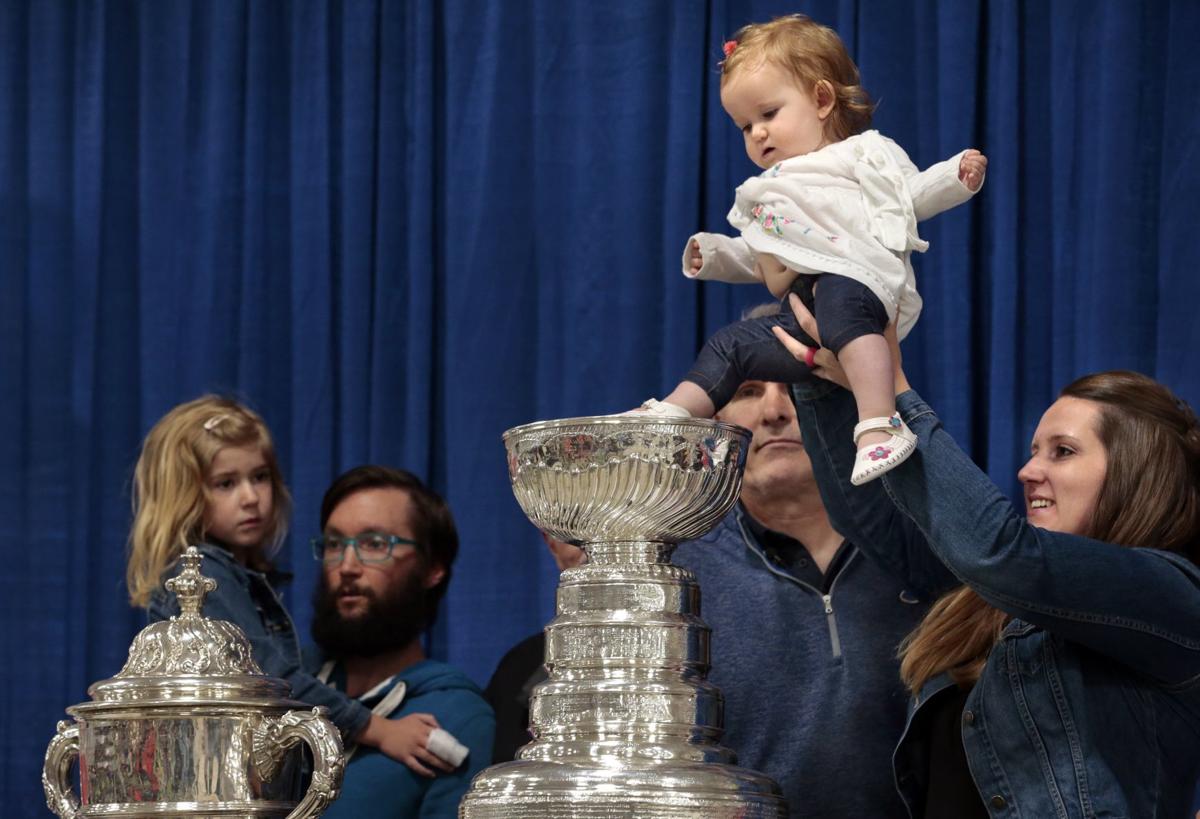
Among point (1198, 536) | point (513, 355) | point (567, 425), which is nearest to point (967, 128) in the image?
point (513, 355)

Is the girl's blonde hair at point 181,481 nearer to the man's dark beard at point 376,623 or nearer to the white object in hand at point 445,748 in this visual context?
the man's dark beard at point 376,623

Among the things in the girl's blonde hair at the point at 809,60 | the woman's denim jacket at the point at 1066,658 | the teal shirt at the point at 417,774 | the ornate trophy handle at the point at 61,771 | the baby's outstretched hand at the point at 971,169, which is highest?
the girl's blonde hair at the point at 809,60

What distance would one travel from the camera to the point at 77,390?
3.64m

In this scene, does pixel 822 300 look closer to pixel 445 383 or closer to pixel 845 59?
pixel 845 59

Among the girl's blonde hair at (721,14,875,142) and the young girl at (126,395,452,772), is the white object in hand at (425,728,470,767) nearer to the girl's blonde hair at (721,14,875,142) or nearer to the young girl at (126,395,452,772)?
the young girl at (126,395,452,772)

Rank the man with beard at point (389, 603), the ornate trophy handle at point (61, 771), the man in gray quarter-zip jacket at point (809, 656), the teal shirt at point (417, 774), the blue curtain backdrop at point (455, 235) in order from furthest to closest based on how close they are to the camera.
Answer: the blue curtain backdrop at point (455, 235) < the man with beard at point (389, 603) < the teal shirt at point (417, 774) < the man in gray quarter-zip jacket at point (809, 656) < the ornate trophy handle at point (61, 771)

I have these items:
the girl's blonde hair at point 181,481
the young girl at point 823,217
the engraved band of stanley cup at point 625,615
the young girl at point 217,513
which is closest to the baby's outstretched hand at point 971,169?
the young girl at point 823,217

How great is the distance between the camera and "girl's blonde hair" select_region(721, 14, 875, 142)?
1984mm

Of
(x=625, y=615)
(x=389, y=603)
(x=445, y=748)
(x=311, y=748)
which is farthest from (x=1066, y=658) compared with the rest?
(x=389, y=603)

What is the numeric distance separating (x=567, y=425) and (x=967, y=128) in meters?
1.65

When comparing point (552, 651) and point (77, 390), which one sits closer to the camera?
point (552, 651)

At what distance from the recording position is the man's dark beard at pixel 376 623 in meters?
2.98

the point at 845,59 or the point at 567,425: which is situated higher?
the point at 845,59

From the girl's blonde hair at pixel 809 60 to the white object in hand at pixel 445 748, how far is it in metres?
1.13
